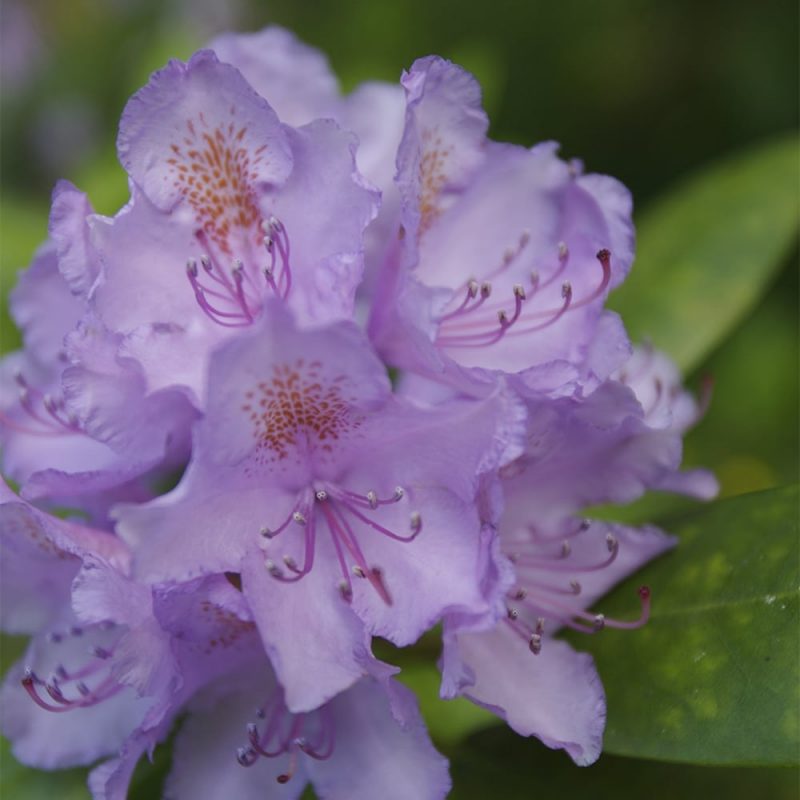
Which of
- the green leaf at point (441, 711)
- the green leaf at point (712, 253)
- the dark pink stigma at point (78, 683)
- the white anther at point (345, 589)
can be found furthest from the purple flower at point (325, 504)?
→ the green leaf at point (712, 253)

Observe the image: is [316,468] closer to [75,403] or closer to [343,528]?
[343,528]

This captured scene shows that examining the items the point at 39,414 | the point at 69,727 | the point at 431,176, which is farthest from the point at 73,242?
the point at 69,727

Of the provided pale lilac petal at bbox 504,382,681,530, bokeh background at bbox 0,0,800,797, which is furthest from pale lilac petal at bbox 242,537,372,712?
bokeh background at bbox 0,0,800,797

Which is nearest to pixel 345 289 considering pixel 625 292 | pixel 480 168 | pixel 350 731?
pixel 480 168

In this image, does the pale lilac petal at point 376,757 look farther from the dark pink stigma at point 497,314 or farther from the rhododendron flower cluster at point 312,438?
the dark pink stigma at point 497,314

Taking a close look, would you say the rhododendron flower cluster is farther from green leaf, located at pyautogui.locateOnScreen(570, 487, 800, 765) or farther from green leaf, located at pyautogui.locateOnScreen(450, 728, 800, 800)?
green leaf, located at pyautogui.locateOnScreen(450, 728, 800, 800)
